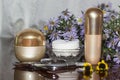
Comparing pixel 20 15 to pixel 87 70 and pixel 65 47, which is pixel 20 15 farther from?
pixel 87 70

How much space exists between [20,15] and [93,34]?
0.42m

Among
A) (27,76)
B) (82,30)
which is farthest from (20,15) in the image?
(27,76)

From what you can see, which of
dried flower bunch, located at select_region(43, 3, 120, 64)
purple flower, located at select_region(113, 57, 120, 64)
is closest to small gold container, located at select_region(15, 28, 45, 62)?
dried flower bunch, located at select_region(43, 3, 120, 64)

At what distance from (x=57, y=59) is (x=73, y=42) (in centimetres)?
8

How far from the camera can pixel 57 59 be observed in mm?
955

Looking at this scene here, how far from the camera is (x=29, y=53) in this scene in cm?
90

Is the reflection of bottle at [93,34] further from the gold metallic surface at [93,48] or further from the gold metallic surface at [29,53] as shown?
the gold metallic surface at [29,53]

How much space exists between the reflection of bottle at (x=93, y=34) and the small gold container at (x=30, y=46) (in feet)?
0.48

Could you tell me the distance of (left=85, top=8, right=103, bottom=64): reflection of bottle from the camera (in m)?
0.91

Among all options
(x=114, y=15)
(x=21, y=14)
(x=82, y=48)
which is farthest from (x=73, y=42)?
(x=21, y=14)

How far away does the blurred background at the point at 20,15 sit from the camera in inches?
46.7

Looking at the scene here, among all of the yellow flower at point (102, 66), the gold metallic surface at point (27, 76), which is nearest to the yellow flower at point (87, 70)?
the yellow flower at point (102, 66)

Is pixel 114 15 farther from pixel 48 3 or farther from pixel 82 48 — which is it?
pixel 48 3

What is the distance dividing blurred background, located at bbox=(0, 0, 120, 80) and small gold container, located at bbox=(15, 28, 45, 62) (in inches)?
10.9
